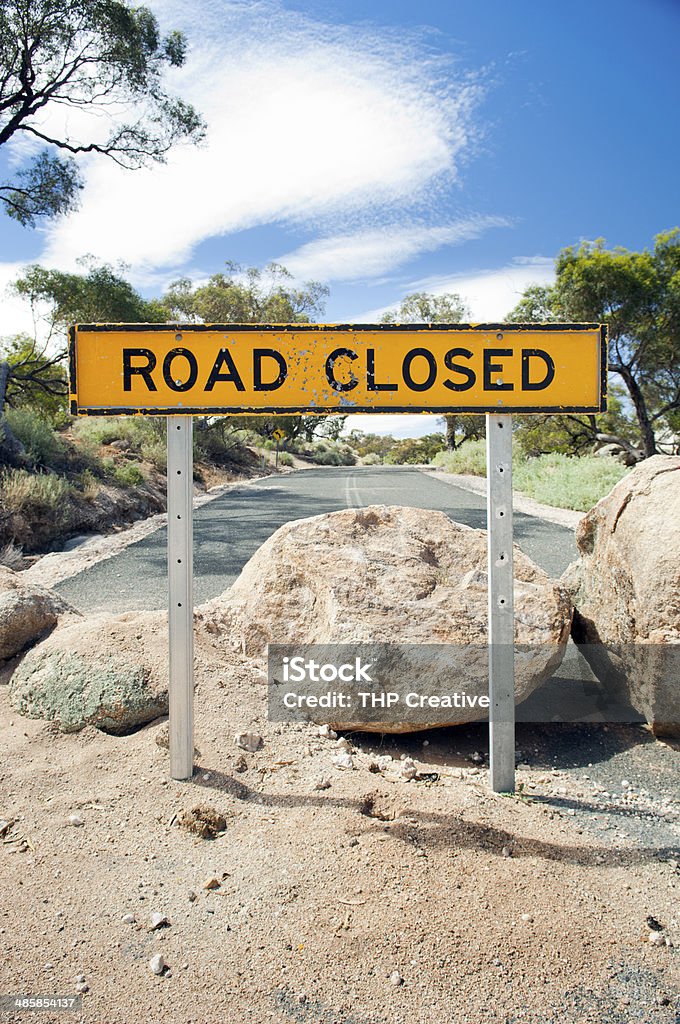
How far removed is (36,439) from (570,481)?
37.4 ft

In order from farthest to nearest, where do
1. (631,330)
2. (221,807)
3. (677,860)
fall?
(631,330) < (221,807) < (677,860)

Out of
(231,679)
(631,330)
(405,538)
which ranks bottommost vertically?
(231,679)

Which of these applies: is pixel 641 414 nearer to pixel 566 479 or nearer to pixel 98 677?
pixel 566 479

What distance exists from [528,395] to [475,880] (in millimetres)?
1831

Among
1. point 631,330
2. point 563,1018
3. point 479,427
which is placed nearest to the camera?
point 563,1018

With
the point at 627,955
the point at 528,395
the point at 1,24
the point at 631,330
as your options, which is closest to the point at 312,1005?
the point at 627,955

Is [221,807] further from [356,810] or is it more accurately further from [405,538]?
[405,538]

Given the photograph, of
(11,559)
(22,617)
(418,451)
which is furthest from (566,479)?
(418,451)

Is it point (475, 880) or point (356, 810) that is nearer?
point (475, 880)

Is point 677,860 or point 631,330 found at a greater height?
point 631,330

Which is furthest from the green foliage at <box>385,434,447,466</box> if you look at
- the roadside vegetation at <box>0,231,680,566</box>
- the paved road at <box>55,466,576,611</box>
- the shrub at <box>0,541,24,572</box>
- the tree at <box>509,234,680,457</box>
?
the shrub at <box>0,541,24,572</box>

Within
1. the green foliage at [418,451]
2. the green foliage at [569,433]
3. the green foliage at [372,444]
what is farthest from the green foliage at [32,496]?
the green foliage at [372,444]

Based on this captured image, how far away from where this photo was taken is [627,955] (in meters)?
2.30

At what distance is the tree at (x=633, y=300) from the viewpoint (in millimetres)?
A: 21844
